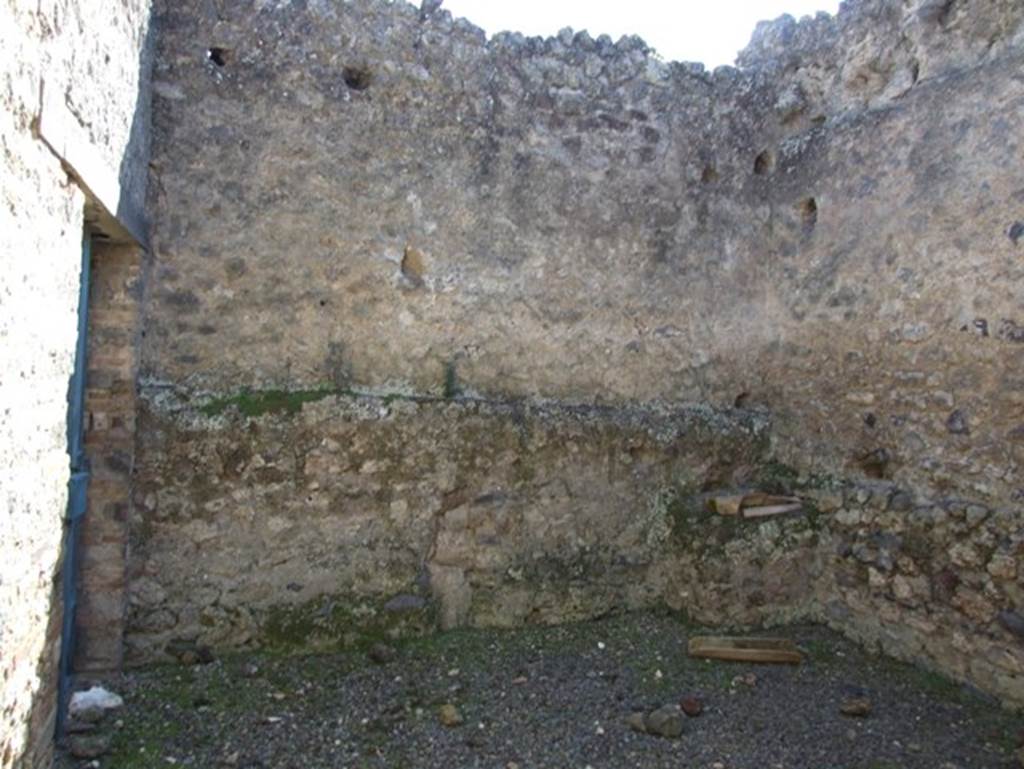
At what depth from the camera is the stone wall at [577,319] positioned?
13.1 ft

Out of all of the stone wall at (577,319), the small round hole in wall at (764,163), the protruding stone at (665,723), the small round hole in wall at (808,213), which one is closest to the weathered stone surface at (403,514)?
the stone wall at (577,319)

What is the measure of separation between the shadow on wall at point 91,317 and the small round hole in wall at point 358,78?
1.08 metres

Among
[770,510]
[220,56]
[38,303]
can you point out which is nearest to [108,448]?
[38,303]

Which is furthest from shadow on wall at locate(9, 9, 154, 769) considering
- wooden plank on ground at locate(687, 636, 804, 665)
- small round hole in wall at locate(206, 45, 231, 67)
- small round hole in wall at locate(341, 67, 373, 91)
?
wooden plank on ground at locate(687, 636, 804, 665)

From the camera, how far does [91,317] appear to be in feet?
12.4

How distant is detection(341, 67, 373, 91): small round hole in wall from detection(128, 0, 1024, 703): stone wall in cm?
1

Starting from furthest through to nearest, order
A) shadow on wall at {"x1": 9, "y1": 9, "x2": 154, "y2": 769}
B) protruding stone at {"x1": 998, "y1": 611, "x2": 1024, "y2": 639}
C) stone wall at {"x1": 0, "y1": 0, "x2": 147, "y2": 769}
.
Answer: protruding stone at {"x1": 998, "y1": 611, "x2": 1024, "y2": 639} → shadow on wall at {"x1": 9, "y1": 9, "x2": 154, "y2": 769} → stone wall at {"x1": 0, "y1": 0, "x2": 147, "y2": 769}

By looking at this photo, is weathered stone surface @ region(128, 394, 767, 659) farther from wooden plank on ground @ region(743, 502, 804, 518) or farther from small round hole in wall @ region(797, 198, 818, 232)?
small round hole in wall @ region(797, 198, 818, 232)

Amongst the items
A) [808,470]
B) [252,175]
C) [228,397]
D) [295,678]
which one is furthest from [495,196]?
[295,678]

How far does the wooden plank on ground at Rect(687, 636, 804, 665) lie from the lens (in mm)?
4207

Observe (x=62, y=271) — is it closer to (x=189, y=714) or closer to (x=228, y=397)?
(x=228, y=397)

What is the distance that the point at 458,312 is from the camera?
4.77 meters

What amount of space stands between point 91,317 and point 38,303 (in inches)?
57.7

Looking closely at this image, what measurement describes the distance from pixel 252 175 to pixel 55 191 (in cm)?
186
